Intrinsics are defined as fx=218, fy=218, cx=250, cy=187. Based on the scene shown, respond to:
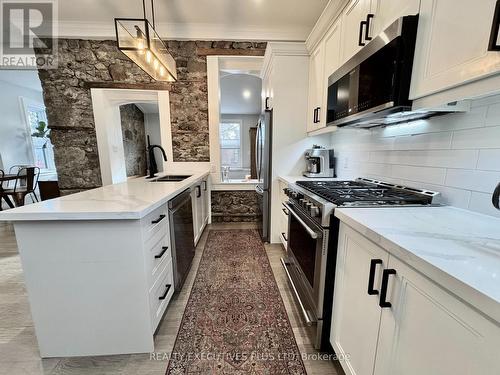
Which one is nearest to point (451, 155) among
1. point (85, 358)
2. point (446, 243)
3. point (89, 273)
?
point (446, 243)

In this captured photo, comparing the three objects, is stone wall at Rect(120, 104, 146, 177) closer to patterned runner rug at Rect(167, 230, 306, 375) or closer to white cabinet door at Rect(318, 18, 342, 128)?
patterned runner rug at Rect(167, 230, 306, 375)

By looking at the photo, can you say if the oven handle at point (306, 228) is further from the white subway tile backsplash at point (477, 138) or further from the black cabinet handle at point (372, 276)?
the white subway tile backsplash at point (477, 138)

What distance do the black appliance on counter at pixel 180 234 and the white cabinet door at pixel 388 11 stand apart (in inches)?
70.1

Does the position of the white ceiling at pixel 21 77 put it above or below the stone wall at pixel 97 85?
above

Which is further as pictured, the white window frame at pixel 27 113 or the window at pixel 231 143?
the window at pixel 231 143

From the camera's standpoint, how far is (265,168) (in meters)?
2.75

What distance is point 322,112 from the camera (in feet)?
7.21

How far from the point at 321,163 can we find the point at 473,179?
144cm

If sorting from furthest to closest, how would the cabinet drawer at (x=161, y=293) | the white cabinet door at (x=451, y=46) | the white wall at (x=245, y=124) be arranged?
the white wall at (x=245, y=124), the cabinet drawer at (x=161, y=293), the white cabinet door at (x=451, y=46)

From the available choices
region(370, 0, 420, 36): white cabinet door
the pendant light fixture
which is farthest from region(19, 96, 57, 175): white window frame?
region(370, 0, 420, 36): white cabinet door

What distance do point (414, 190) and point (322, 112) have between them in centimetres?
118

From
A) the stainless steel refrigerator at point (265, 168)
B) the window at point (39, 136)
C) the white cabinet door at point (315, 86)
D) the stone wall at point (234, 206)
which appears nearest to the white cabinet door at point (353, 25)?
the white cabinet door at point (315, 86)

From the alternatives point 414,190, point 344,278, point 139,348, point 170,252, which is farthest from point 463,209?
point 139,348

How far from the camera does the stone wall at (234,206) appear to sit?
376 centimetres
